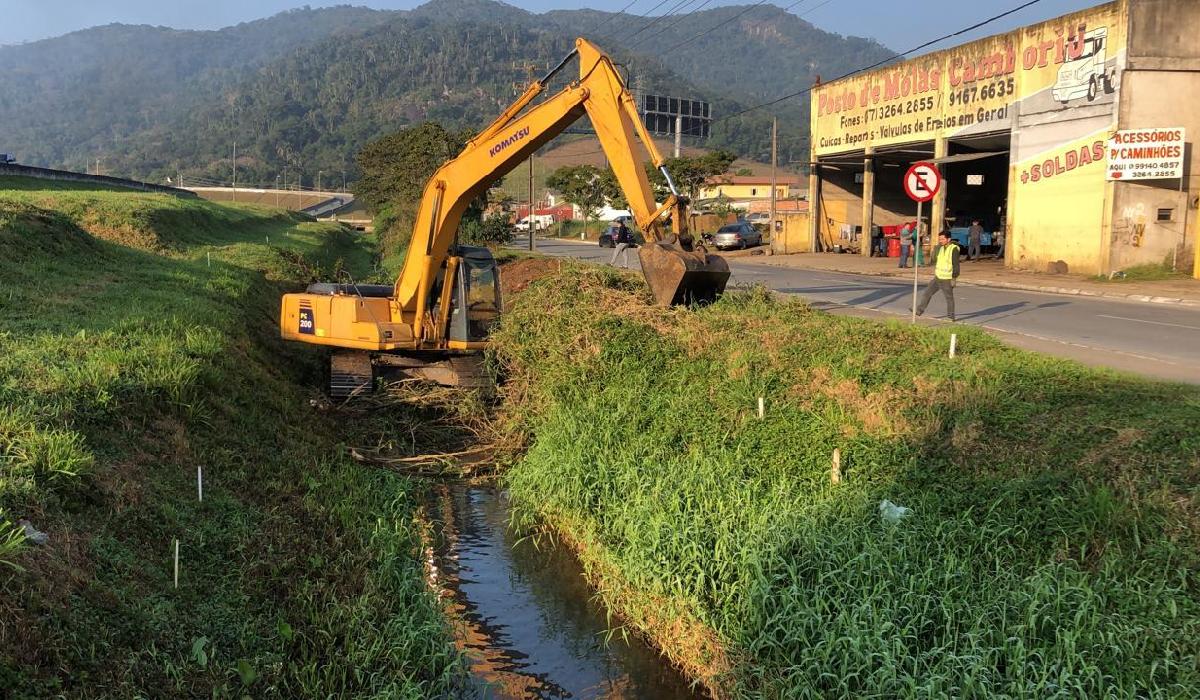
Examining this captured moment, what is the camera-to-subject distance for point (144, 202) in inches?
1127

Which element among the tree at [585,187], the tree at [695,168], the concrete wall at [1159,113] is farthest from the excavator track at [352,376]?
the tree at [585,187]

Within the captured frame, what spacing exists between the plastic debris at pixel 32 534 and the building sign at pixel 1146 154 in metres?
27.6

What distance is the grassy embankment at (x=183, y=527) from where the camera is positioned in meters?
4.68

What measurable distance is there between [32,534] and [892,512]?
567 cm

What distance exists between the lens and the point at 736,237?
49156 mm

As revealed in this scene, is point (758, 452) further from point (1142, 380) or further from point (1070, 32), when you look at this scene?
point (1070, 32)

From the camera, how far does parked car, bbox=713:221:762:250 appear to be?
161 ft

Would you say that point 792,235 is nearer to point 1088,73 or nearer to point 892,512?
point 1088,73

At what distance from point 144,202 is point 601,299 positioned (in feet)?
72.5

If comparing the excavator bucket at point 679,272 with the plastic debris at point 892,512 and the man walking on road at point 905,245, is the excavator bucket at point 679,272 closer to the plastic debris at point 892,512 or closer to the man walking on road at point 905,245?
the plastic debris at point 892,512

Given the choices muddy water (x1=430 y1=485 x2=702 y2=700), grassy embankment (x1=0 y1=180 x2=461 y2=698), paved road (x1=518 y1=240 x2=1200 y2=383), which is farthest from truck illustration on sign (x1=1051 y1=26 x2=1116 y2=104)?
muddy water (x1=430 y1=485 x2=702 y2=700)

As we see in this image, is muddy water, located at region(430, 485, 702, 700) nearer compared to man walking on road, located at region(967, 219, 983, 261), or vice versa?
→ muddy water, located at region(430, 485, 702, 700)

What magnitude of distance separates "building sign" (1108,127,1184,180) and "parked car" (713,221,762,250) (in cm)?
2473

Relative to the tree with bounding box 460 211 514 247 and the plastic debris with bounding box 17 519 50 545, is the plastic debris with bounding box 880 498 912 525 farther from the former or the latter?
the tree with bounding box 460 211 514 247
